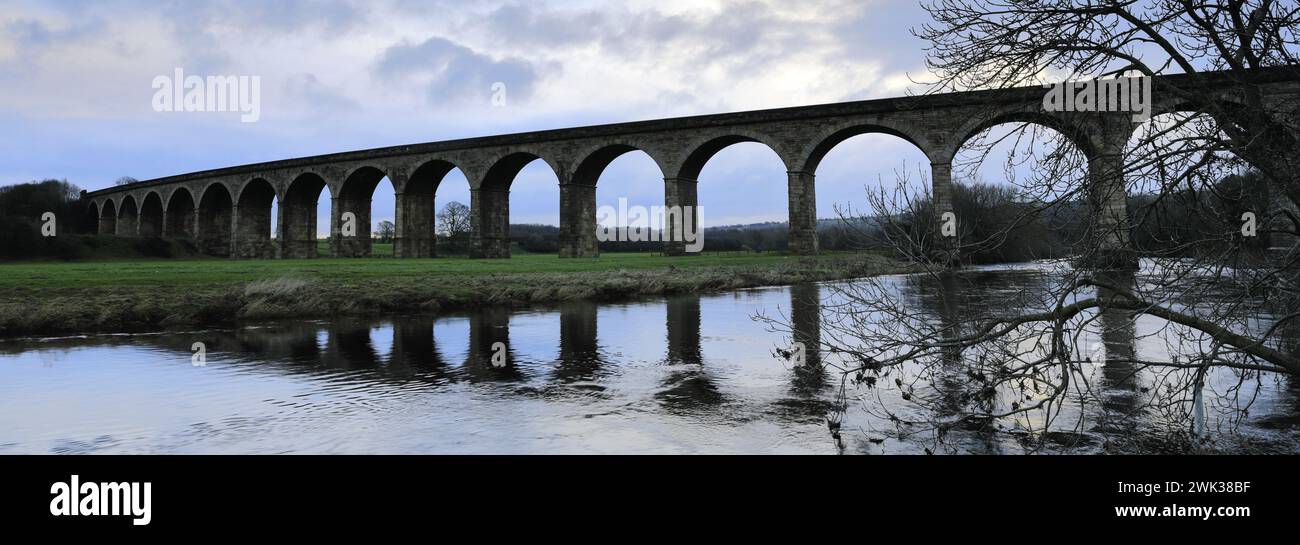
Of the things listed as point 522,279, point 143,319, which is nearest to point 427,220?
point 522,279

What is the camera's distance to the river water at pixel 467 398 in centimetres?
557

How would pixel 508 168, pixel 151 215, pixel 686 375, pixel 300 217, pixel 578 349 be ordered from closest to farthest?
pixel 686 375, pixel 578 349, pixel 508 168, pixel 300 217, pixel 151 215

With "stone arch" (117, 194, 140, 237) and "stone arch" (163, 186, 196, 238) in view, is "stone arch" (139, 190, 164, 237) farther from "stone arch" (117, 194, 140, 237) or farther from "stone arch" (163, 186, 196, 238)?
"stone arch" (117, 194, 140, 237)

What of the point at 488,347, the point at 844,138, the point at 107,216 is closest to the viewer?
the point at 488,347

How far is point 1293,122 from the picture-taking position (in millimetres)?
4883

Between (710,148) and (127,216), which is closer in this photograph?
(710,148)

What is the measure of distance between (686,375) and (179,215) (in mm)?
72371

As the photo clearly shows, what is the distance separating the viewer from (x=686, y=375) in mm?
8734

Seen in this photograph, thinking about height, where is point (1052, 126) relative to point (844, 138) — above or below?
Result: below

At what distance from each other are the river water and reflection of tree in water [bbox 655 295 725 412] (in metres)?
0.05

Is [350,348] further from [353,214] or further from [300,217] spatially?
[300,217]

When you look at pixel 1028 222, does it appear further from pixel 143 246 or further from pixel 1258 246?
pixel 143 246

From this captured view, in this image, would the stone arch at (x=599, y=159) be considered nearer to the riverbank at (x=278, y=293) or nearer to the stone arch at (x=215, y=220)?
the riverbank at (x=278, y=293)

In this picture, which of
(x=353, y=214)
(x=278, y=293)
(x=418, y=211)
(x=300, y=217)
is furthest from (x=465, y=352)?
(x=300, y=217)
